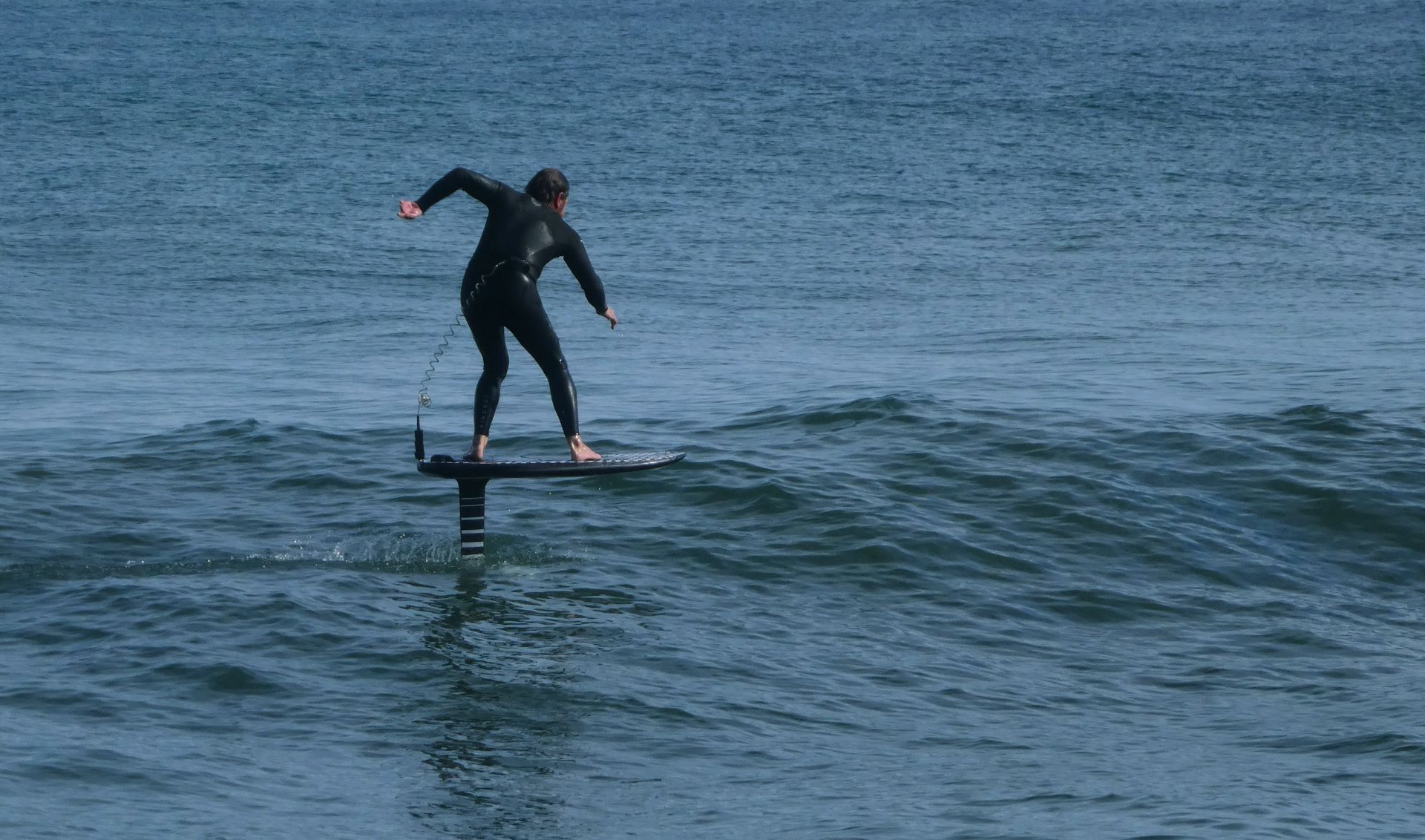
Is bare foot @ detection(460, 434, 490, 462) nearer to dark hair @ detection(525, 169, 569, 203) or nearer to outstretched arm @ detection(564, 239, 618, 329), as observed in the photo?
outstretched arm @ detection(564, 239, 618, 329)

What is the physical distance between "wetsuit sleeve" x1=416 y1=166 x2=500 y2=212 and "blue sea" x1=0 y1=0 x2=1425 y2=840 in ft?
9.34

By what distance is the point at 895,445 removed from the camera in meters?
16.6

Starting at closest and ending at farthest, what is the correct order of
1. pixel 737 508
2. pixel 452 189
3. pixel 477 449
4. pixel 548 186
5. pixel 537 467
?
1. pixel 452 189
2. pixel 537 467
3. pixel 548 186
4. pixel 477 449
5. pixel 737 508

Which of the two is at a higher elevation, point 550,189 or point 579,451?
point 550,189

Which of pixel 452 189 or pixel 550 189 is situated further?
pixel 550 189

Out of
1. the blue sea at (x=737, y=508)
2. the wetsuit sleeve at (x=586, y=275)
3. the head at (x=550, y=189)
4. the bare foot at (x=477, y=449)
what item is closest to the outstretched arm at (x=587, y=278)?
the wetsuit sleeve at (x=586, y=275)

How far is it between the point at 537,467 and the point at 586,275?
1266mm

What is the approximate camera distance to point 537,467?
10.9m

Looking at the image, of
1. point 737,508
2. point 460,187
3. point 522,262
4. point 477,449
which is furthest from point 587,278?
point 737,508

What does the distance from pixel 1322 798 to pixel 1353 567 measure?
216 inches

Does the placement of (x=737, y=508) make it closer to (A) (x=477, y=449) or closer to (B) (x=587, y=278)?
(A) (x=477, y=449)

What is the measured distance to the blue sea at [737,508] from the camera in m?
9.35

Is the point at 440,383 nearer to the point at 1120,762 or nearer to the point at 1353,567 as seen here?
the point at 1353,567

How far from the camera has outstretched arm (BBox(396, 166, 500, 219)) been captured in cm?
1013
